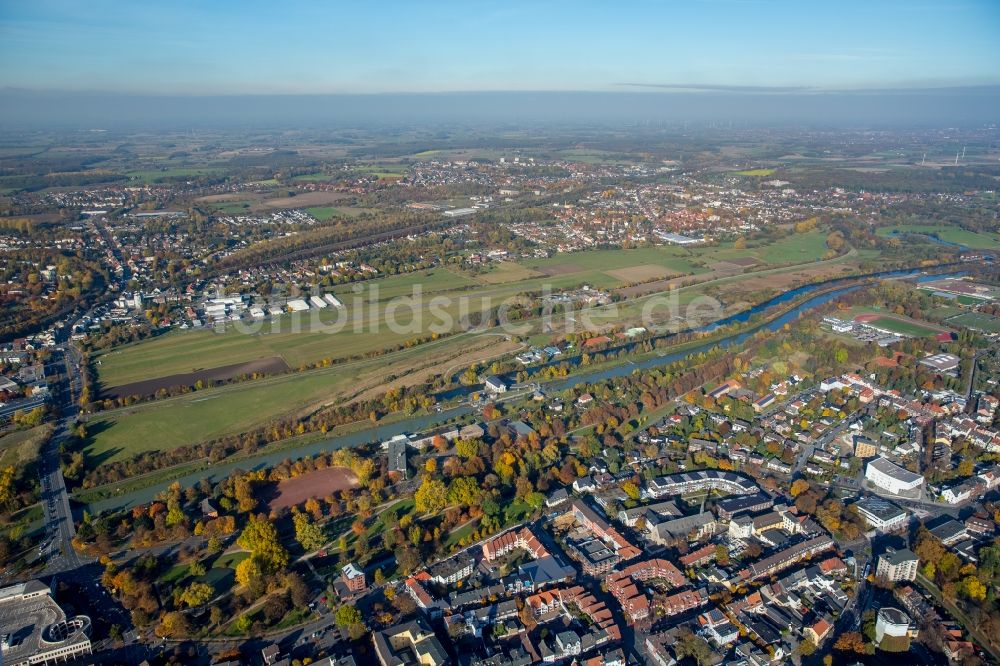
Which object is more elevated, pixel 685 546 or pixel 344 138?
pixel 344 138

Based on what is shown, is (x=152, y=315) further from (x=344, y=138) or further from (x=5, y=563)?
(x=344, y=138)

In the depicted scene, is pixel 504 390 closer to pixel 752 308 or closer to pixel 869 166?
pixel 752 308

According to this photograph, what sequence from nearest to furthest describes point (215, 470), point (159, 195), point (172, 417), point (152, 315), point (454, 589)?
point (454, 589), point (215, 470), point (172, 417), point (152, 315), point (159, 195)

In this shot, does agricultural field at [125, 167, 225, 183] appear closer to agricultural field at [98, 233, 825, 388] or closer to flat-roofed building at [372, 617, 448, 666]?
agricultural field at [98, 233, 825, 388]

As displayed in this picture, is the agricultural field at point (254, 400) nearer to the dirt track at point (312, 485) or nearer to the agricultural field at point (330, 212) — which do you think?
the dirt track at point (312, 485)

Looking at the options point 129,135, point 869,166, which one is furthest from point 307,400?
point 129,135

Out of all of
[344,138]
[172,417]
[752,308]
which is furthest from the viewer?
[344,138]

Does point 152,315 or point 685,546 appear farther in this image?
point 152,315
